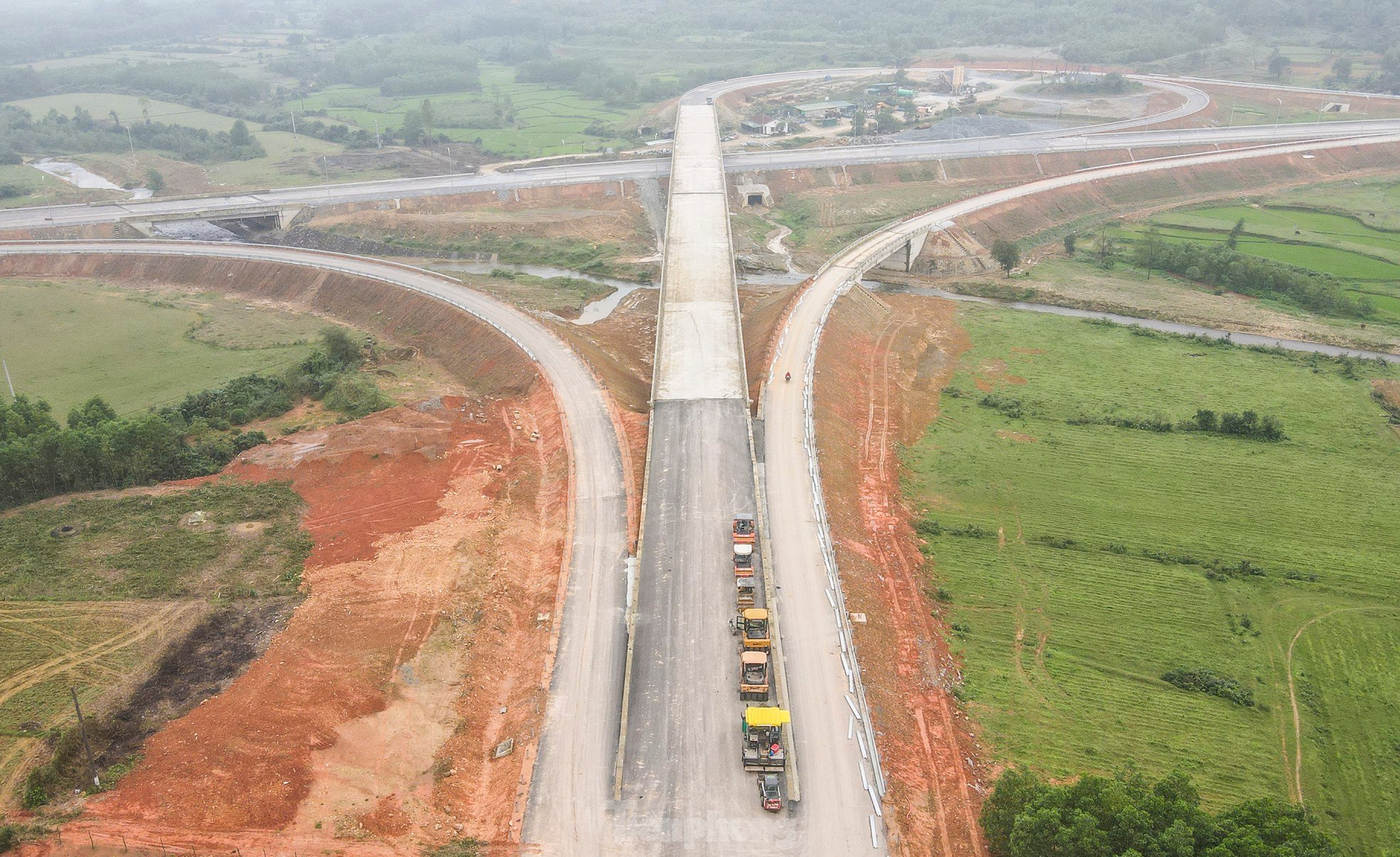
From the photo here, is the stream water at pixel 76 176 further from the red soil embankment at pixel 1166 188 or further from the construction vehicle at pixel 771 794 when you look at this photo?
the construction vehicle at pixel 771 794

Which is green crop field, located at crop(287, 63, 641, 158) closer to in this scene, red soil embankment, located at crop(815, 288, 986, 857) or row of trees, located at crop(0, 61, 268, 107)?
row of trees, located at crop(0, 61, 268, 107)

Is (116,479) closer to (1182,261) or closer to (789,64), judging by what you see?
(1182,261)

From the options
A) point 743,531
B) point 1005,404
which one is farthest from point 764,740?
point 1005,404

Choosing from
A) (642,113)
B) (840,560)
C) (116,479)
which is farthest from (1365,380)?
(642,113)

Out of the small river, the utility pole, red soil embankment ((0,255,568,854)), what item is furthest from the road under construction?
the small river

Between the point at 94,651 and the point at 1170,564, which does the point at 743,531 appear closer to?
the point at 1170,564

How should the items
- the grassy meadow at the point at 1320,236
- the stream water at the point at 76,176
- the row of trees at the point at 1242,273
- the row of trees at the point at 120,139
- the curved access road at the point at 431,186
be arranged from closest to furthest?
the row of trees at the point at 1242,273 → the grassy meadow at the point at 1320,236 → the curved access road at the point at 431,186 → the stream water at the point at 76,176 → the row of trees at the point at 120,139

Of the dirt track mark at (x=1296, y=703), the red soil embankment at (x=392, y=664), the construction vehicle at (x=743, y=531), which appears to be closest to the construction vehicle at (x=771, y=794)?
the red soil embankment at (x=392, y=664)
